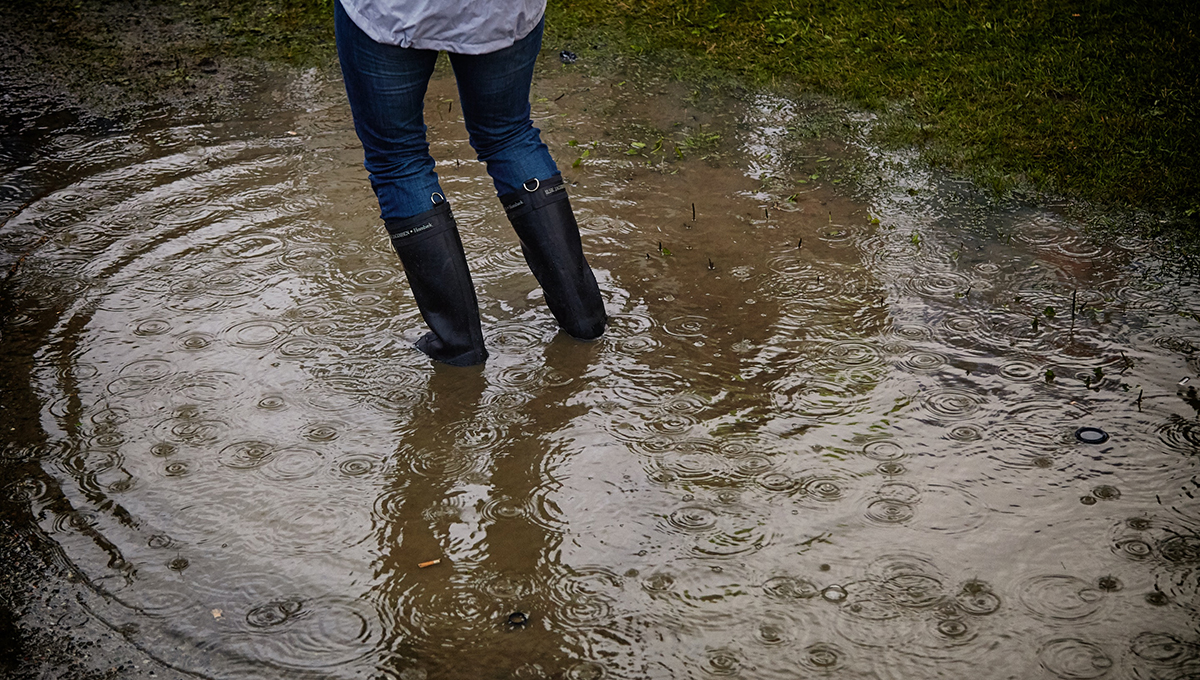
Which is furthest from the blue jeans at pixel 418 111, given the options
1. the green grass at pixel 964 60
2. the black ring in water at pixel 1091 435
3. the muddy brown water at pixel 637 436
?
the green grass at pixel 964 60

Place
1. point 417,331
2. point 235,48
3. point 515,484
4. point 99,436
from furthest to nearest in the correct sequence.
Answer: point 235,48
point 417,331
point 99,436
point 515,484

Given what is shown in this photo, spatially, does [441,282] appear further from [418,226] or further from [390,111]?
[390,111]

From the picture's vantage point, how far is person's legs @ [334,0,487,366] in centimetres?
268

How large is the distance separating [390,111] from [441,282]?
546 millimetres

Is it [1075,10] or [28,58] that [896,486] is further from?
[28,58]

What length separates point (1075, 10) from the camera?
5.69m

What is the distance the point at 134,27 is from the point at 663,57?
3.64 metres

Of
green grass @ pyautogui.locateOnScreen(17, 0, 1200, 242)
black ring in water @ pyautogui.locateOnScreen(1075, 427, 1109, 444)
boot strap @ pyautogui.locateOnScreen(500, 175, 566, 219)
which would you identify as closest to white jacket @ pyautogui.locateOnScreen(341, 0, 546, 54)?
boot strap @ pyautogui.locateOnScreen(500, 175, 566, 219)

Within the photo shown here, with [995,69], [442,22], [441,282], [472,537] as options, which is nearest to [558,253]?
[441,282]

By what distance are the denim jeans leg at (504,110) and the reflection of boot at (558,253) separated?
56 mm

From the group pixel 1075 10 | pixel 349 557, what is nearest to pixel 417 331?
pixel 349 557

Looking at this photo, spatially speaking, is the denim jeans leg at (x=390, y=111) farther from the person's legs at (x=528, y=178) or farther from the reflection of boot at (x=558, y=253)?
the reflection of boot at (x=558, y=253)

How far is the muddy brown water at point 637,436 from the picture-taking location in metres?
2.16

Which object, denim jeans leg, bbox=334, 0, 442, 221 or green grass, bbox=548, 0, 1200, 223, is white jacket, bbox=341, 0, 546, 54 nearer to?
denim jeans leg, bbox=334, 0, 442, 221
